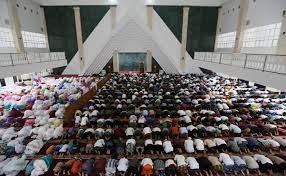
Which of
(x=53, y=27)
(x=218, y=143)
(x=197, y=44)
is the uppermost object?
(x=53, y=27)

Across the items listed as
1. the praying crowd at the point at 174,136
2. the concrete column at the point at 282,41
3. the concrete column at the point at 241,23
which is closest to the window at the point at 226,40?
the concrete column at the point at 241,23

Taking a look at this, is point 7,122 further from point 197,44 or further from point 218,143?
point 197,44

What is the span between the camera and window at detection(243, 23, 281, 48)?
46.8ft

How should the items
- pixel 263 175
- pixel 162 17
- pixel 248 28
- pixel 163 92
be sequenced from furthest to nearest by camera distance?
pixel 162 17, pixel 248 28, pixel 163 92, pixel 263 175

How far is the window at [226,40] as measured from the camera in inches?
873

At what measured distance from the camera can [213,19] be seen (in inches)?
1048

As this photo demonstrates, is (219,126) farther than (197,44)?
No

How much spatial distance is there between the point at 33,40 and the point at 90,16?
8.47 m

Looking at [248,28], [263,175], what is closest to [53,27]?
[248,28]

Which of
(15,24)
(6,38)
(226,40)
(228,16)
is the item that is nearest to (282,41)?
(226,40)

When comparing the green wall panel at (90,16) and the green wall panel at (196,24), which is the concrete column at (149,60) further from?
the green wall panel at (90,16)

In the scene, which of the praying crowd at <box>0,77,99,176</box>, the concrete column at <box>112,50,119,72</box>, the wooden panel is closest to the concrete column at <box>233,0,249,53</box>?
the wooden panel

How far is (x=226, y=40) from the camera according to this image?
78.6 feet

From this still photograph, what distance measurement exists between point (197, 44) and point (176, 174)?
24.2 m
